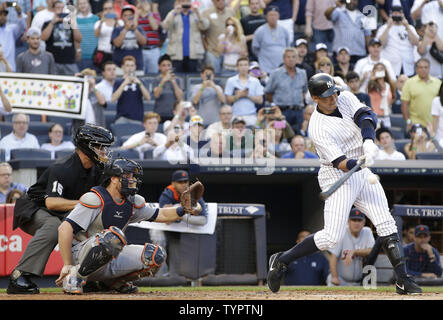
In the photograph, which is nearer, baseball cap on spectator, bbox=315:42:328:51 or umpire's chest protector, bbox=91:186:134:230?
umpire's chest protector, bbox=91:186:134:230

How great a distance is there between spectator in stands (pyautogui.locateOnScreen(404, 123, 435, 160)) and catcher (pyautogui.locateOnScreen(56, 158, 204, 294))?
193 inches

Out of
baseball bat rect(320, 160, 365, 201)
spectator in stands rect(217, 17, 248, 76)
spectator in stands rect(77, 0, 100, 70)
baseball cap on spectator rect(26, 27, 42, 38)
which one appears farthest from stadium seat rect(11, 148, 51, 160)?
baseball bat rect(320, 160, 365, 201)

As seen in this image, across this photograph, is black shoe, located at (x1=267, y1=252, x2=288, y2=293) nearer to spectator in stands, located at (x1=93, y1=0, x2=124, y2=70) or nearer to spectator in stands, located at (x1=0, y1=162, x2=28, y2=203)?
spectator in stands, located at (x1=0, y1=162, x2=28, y2=203)

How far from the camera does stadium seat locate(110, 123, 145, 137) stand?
10.7 meters

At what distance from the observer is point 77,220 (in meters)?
5.74

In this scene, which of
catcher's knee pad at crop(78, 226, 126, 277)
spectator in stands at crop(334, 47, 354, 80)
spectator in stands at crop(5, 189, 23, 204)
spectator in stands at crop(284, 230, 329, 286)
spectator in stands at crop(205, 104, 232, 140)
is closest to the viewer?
catcher's knee pad at crop(78, 226, 126, 277)

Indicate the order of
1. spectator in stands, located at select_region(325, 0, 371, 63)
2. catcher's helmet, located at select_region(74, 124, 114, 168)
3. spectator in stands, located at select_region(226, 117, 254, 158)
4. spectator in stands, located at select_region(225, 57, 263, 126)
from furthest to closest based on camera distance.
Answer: spectator in stands, located at select_region(325, 0, 371, 63)
spectator in stands, located at select_region(225, 57, 263, 126)
spectator in stands, located at select_region(226, 117, 254, 158)
catcher's helmet, located at select_region(74, 124, 114, 168)

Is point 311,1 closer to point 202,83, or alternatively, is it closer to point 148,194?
point 202,83

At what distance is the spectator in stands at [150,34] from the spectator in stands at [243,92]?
181 cm

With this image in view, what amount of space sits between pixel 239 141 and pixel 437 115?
2972 mm

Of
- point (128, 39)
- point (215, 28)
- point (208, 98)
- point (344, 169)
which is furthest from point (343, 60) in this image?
point (344, 169)

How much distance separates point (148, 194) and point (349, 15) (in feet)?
14.7

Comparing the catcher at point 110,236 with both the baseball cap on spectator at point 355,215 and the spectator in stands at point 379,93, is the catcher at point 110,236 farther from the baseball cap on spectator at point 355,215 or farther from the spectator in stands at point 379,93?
the spectator in stands at point 379,93
